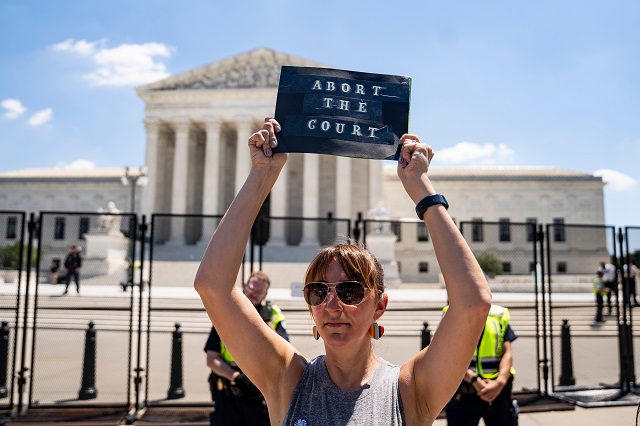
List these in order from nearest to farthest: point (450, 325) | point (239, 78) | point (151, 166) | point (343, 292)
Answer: point (450, 325) < point (343, 292) < point (151, 166) < point (239, 78)

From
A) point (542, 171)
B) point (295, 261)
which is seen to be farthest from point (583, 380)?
point (542, 171)

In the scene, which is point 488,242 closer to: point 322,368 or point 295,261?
point 295,261

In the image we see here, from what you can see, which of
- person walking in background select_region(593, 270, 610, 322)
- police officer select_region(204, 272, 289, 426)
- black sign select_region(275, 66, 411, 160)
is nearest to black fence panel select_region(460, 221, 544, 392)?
person walking in background select_region(593, 270, 610, 322)

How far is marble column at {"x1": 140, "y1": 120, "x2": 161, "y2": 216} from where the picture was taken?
4566 centimetres

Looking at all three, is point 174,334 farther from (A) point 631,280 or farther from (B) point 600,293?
(B) point 600,293

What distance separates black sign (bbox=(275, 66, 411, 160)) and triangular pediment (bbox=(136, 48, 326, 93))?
149 feet

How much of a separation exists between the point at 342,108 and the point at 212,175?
143ft

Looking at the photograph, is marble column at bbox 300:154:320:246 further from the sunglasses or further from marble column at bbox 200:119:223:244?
the sunglasses

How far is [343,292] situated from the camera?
6.04 feet

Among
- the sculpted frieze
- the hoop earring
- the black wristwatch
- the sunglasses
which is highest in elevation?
the sculpted frieze

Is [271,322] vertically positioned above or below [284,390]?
below

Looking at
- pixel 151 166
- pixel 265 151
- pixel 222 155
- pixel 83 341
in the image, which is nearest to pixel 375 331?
pixel 265 151

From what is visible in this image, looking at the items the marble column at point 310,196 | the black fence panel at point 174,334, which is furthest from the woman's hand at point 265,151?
the marble column at point 310,196

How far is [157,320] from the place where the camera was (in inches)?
656
